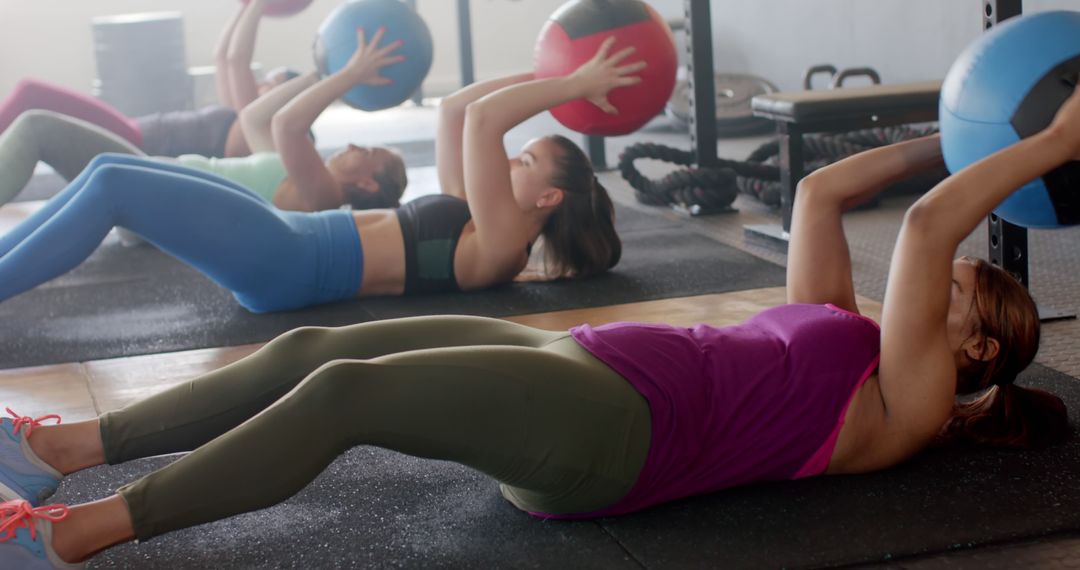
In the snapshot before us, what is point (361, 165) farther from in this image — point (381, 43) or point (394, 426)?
point (394, 426)

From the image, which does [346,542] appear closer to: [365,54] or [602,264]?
[602,264]

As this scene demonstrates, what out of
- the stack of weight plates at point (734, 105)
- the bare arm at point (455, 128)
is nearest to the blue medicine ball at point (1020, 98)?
the bare arm at point (455, 128)

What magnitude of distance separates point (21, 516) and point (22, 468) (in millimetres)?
227

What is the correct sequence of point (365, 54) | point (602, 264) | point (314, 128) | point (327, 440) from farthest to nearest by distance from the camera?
point (314, 128), point (365, 54), point (602, 264), point (327, 440)

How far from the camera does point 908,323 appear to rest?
160 cm

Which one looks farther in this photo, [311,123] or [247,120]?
[247,120]

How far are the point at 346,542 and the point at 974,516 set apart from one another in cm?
89

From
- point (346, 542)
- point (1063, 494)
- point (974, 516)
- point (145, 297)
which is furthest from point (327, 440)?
point (145, 297)

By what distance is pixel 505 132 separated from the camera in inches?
111

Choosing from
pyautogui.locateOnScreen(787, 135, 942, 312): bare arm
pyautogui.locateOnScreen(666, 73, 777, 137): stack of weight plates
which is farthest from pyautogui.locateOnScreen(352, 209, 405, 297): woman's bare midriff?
pyautogui.locateOnScreen(666, 73, 777, 137): stack of weight plates

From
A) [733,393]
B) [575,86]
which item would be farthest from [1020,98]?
[575,86]

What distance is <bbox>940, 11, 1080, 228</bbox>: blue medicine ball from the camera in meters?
1.79

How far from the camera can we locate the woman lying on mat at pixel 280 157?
345 cm

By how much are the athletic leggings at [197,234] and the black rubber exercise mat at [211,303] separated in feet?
0.37
